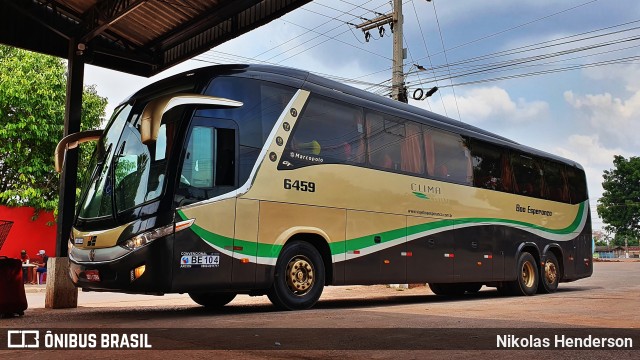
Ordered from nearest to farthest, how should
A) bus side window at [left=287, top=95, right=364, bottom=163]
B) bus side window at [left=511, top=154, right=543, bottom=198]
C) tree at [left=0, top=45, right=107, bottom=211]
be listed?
bus side window at [left=287, top=95, right=364, bottom=163] → bus side window at [left=511, top=154, right=543, bottom=198] → tree at [left=0, top=45, right=107, bottom=211]

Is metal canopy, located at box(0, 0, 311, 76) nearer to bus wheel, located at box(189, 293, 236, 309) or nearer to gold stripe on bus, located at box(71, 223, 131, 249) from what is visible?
gold stripe on bus, located at box(71, 223, 131, 249)

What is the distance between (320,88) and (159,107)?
309cm

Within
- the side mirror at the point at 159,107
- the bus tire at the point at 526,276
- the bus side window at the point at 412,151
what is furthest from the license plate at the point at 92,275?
the bus tire at the point at 526,276

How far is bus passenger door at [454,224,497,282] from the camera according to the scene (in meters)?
12.9

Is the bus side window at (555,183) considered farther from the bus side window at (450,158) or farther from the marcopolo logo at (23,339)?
the marcopolo logo at (23,339)

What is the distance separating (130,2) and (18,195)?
18927mm

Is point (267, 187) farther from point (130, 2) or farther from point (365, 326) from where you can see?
point (130, 2)

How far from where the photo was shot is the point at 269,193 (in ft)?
29.8

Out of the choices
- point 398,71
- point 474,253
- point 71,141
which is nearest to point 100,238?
point 71,141

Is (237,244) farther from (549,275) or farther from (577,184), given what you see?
(577,184)

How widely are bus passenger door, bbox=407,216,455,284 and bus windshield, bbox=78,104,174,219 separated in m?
5.20

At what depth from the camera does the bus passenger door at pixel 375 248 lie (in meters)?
10.3

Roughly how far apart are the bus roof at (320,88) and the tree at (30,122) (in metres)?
18.6

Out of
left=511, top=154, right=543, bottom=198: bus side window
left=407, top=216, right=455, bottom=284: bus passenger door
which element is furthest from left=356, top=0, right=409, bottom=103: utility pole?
left=407, top=216, right=455, bottom=284: bus passenger door
